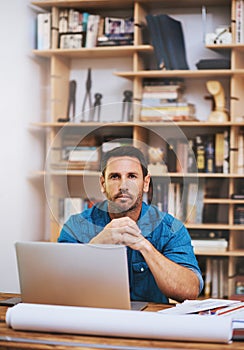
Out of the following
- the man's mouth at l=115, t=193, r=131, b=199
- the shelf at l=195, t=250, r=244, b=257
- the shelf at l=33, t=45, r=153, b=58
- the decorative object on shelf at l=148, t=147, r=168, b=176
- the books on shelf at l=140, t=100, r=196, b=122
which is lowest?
the shelf at l=195, t=250, r=244, b=257

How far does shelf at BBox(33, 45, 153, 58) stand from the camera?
14.6 feet

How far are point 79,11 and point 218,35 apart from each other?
3.25 feet

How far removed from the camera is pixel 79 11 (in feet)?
15.7

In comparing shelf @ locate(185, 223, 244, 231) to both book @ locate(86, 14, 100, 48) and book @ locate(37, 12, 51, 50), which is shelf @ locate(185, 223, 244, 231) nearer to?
book @ locate(86, 14, 100, 48)

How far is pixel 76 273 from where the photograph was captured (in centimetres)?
201

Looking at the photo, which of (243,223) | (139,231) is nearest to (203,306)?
(139,231)

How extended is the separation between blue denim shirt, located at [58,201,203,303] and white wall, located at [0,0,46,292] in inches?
81.5

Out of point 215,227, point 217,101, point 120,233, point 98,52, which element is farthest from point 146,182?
point 98,52

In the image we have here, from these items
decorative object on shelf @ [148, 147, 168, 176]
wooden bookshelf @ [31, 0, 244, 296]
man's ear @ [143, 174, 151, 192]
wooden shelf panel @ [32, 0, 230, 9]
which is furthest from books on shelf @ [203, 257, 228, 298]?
man's ear @ [143, 174, 151, 192]

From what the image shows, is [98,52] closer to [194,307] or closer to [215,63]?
[215,63]

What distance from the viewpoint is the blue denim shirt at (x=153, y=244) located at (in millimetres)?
2420

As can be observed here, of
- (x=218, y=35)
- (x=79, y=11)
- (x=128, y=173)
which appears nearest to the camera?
(x=128, y=173)

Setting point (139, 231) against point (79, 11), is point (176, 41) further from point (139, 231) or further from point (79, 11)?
point (139, 231)

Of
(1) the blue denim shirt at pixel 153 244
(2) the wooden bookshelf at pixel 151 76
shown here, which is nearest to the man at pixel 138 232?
(1) the blue denim shirt at pixel 153 244
